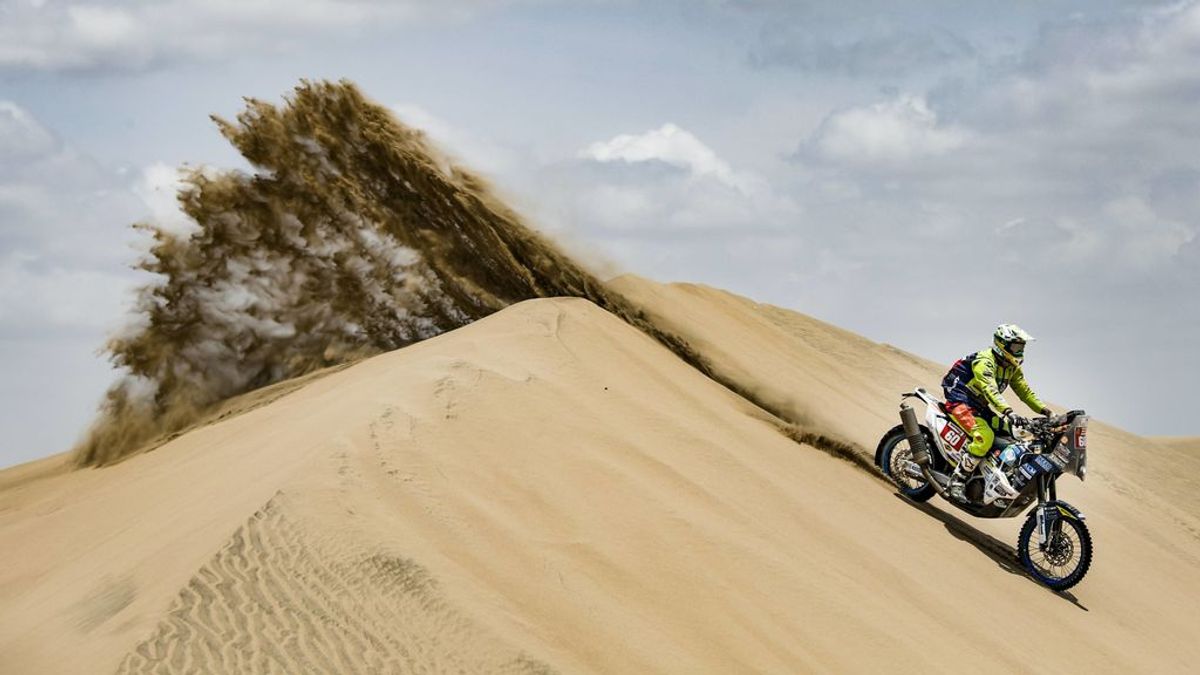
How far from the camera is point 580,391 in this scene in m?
8.34

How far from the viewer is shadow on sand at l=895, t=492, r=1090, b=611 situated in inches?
374

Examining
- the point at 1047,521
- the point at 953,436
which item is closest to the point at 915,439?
the point at 953,436

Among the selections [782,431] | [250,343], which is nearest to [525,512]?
[782,431]

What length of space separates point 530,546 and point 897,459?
5.39 meters

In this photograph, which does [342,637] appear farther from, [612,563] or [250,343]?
[250,343]

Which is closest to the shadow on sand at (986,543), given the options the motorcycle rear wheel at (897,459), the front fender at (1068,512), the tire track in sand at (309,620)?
the motorcycle rear wheel at (897,459)

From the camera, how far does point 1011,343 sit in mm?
10125

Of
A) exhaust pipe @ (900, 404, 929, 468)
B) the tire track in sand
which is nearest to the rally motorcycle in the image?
exhaust pipe @ (900, 404, 929, 468)

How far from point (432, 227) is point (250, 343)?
214cm

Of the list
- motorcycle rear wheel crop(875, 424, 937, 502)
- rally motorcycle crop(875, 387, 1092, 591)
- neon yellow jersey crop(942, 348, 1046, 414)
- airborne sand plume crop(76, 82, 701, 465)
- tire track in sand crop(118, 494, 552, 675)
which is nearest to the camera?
tire track in sand crop(118, 494, 552, 675)

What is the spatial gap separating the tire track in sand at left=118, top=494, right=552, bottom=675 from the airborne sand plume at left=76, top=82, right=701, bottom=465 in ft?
18.6

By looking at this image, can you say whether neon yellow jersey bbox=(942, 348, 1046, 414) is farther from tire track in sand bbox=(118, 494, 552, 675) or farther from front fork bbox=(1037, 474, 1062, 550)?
tire track in sand bbox=(118, 494, 552, 675)

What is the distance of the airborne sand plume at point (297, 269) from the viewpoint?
37.4 ft

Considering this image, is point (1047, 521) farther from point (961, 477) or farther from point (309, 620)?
point (309, 620)
